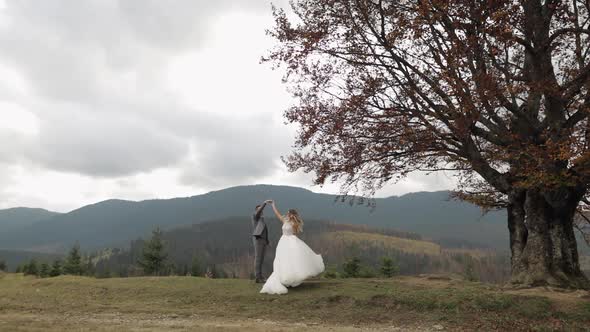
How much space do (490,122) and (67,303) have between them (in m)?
18.3

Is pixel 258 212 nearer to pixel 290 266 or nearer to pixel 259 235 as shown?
pixel 259 235

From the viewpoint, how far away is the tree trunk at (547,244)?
17922 mm

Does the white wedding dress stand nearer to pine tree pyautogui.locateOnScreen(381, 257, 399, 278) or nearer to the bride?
the bride

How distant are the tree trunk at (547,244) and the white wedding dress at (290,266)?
8.11 meters

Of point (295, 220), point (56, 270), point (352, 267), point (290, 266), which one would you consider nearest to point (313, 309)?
point (290, 266)

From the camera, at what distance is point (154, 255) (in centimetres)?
4912

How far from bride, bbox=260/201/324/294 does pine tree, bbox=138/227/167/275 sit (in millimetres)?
34046

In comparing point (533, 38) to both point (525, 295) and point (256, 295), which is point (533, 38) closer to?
point (525, 295)

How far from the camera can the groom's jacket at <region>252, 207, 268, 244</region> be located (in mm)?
19219

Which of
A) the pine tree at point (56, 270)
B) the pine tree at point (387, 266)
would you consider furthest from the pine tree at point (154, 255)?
the pine tree at point (387, 266)

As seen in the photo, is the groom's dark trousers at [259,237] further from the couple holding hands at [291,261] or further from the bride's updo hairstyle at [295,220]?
the bride's updo hairstyle at [295,220]

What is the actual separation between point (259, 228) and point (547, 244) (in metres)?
11.4

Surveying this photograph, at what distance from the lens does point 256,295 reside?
17.4m

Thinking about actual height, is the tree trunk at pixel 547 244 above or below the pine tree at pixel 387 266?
above
